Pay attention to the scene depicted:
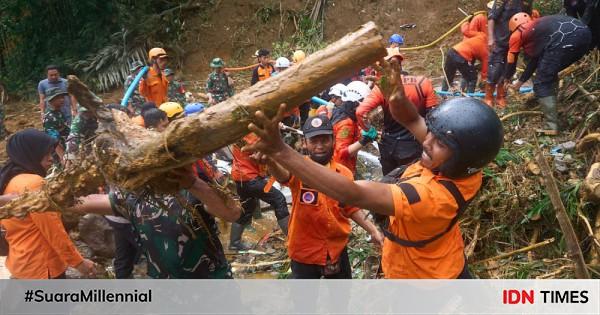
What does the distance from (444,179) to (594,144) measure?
2.95 meters

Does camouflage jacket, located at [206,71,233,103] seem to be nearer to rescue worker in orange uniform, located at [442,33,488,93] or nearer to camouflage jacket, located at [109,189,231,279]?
rescue worker in orange uniform, located at [442,33,488,93]

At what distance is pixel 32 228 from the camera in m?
3.39

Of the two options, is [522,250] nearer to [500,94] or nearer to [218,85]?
[500,94]

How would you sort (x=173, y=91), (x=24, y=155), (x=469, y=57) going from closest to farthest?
(x=24, y=155) → (x=469, y=57) → (x=173, y=91)

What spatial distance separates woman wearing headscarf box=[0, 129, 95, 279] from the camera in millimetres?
3342

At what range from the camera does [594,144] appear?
468cm

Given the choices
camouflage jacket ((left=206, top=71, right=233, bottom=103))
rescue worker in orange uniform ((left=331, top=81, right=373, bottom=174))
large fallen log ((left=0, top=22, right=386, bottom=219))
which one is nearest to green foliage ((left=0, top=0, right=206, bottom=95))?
camouflage jacket ((left=206, top=71, right=233, bottom=103))

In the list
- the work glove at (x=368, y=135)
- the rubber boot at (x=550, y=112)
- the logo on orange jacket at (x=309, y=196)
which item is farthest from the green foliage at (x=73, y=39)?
the logo on orange jacket at (x=309, y=196)

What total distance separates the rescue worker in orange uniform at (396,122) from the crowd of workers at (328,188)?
1 cm

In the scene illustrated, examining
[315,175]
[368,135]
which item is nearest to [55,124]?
[368,135]

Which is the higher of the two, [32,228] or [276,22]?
[32,228]

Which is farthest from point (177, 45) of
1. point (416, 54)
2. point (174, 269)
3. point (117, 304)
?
point (174, 269)

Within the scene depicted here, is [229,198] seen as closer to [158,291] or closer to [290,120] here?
[158,291]

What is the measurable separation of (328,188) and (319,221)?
1.29m
